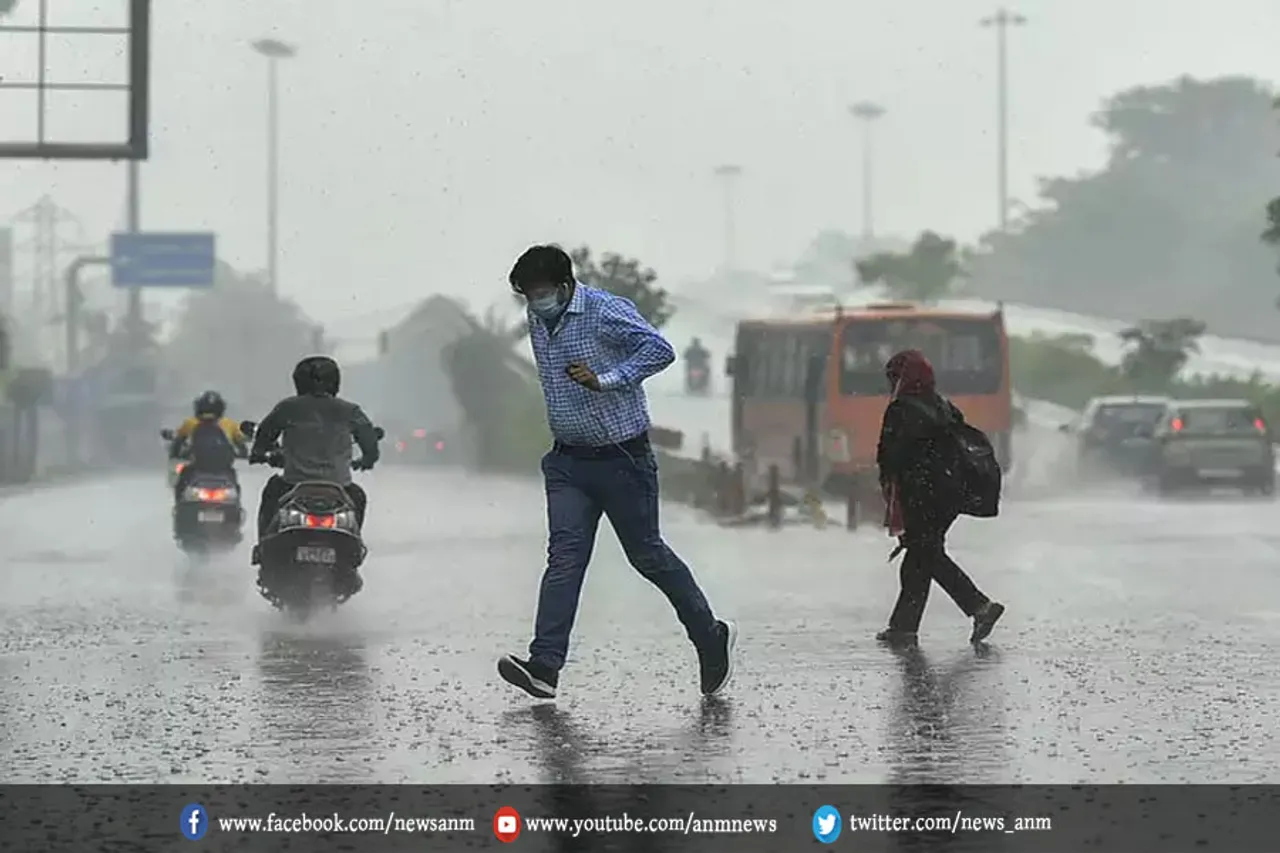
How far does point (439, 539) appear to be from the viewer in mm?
26516

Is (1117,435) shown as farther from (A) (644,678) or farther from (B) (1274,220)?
(A) (644,678)

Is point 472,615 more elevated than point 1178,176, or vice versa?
point 1178,176

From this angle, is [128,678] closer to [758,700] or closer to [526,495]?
[758,700]

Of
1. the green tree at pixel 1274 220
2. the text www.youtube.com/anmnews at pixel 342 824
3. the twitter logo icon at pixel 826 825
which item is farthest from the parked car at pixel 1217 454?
the text www.youtube.com/anmnews at pixel 342 824

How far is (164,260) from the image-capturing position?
76.3 m

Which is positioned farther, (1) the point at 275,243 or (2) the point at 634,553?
(1) the point at 275,243

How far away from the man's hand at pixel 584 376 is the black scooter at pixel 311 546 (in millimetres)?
5322

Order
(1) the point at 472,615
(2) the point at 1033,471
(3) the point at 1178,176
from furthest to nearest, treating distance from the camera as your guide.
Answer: (3) the point at 1178,176 < (2) the point at 1033,471 < (1) the point at 472,615

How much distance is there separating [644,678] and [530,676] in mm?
1459

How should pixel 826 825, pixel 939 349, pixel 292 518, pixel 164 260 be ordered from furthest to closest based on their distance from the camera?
pixel 164 260 → pixel 939 349 → pixel 292 518 → pixel 826 825

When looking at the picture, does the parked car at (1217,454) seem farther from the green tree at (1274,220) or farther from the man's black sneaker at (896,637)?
the man's black sneaker at (896,637)

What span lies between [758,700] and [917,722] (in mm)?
965

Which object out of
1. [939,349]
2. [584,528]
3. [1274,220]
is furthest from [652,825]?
[1274,220]

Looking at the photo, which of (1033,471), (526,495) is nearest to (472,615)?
(526,495)
